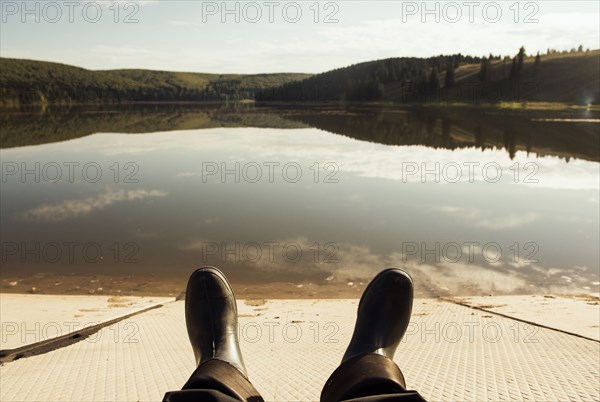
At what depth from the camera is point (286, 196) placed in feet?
47.5

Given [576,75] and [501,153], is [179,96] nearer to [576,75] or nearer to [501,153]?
[576,75]

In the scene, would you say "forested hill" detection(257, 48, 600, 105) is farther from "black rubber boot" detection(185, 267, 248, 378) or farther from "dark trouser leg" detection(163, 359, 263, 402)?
"dark trouser leg" detection(163, 359, 263, 402)

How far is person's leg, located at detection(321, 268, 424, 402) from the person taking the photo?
8.04 feet

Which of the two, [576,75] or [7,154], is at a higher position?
[576,75]

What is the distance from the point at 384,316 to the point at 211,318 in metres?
1.45

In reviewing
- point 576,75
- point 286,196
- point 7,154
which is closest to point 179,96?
point 576,75

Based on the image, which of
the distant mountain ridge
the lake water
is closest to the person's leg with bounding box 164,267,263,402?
the lake water

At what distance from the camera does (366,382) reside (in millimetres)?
2525

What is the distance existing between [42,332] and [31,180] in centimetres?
1513

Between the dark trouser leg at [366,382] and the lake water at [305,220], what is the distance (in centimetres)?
524

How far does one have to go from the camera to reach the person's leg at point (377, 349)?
2449 millimetres

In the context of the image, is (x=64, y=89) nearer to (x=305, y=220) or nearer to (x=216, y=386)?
(x=305, y=220)

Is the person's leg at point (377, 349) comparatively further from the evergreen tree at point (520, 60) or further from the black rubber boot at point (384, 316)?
the evergreen tree at point (520, 60)

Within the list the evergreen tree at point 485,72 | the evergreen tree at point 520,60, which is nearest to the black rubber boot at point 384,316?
the evergreen tree at point 485,72
